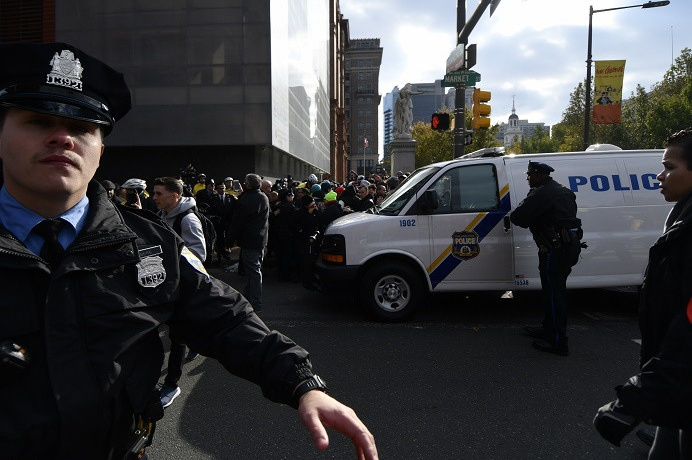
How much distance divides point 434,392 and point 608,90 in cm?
1755

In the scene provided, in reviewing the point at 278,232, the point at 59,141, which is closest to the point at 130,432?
the point at 59,141

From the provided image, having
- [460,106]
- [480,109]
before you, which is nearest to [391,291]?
[460,106]

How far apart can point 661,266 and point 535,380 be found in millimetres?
2818

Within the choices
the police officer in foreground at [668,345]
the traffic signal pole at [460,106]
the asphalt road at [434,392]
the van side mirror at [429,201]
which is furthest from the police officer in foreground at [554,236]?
the traffic signal pole at [460,106]

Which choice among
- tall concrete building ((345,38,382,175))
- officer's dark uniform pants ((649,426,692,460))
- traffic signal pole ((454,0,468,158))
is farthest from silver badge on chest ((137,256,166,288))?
tall concrete building ((345,38,382,175))

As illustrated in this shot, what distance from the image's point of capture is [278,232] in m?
9.90

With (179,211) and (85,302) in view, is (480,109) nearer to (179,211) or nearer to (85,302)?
(179,211)

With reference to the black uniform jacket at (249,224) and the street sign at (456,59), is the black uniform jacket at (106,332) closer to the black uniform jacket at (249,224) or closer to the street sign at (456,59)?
the black uniform jacket at (249,224)

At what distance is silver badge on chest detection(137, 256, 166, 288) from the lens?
1.44 meters

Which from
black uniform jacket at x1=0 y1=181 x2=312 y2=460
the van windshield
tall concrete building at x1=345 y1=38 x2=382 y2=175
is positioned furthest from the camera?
tall concrete building at x1=345 y1=38 x2=382 y2=175

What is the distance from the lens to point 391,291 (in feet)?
21.8

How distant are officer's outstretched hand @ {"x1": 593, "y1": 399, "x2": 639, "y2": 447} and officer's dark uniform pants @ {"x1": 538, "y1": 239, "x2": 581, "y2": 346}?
343 cm

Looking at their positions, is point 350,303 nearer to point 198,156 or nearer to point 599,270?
point 599,270

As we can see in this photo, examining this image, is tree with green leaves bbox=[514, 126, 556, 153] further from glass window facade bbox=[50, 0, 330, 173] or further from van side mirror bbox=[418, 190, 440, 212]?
van side mirror bbox=[418, 190, 440, 212]
